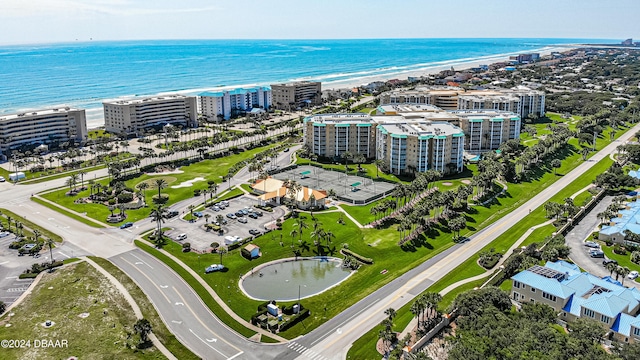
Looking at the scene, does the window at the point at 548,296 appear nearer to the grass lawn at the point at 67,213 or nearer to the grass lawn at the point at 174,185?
the grass lawn at the point at 174,185

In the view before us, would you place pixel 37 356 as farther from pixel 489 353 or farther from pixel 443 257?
pixel 443 257

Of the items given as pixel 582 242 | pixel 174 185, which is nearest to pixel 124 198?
pixel 174 185

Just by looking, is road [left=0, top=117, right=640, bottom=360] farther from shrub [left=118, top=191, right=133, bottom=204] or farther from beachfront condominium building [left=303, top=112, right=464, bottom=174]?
beachfront condominium building [left=303, top=112, right=464, bottom=174]

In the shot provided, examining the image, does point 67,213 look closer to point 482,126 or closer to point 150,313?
point 150,313

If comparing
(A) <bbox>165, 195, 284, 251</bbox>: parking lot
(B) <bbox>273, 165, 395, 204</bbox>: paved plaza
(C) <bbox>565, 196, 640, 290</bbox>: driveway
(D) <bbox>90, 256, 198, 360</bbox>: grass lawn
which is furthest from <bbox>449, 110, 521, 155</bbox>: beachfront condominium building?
(D) <bbox>90, 256, 198, 360</bbox>: grass lawn

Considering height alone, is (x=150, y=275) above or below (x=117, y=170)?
below

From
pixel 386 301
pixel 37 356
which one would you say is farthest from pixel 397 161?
pixel 37 356

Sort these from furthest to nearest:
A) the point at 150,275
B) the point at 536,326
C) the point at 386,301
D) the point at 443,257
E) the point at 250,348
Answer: the point at 443,257, the point at 150,275, the point at 386,301, the point at 250,348, the point at 536,326
